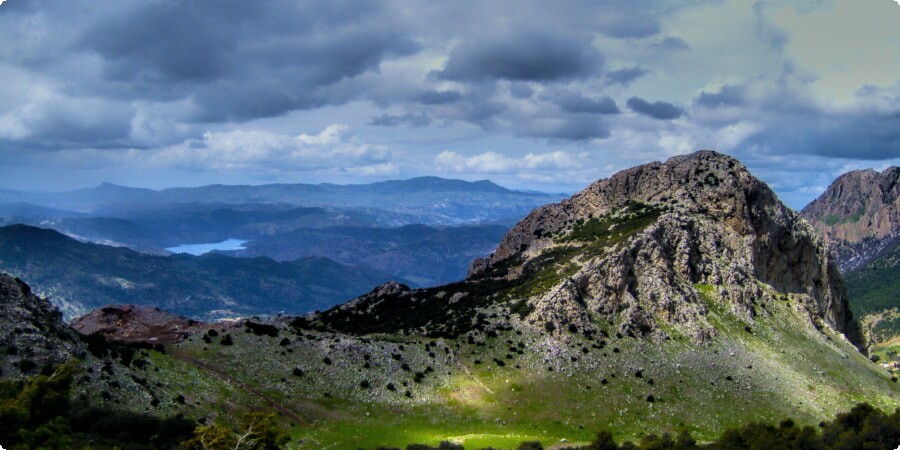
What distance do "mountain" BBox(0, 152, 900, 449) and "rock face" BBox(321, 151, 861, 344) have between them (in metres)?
0.39

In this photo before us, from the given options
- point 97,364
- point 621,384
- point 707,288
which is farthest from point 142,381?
point 707,288

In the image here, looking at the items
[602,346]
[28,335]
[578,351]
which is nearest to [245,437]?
[28,335]

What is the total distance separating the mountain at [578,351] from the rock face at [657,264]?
39 cm

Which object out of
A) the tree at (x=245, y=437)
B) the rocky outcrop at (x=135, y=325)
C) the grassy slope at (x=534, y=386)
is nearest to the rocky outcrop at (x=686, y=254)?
the grassy slope at (x=534, y=386)

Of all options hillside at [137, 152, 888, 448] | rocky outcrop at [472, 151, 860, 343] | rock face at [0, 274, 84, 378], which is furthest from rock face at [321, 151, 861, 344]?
rock face at [0, 274, 84, 378]

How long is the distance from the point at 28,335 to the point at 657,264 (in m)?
83.2

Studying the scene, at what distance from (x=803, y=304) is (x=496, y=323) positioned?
55.3 meters

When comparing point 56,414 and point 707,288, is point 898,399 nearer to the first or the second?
point 707,288

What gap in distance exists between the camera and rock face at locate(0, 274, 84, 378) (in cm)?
5447

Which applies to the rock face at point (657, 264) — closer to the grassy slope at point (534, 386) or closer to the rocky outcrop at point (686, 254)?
the rocky outcrop at point (686, 254)

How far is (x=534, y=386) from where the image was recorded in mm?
80000

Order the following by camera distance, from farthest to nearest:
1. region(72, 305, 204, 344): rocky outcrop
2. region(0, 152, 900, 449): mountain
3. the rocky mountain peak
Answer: the rocky mountain peak, region(72, 305, 204, 344): rocky outcrop, region(0, 152, 900, 449): mountain

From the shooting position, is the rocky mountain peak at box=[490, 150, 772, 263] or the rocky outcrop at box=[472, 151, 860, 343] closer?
the rocky outcrop at box=[472, 151, 860, 343]

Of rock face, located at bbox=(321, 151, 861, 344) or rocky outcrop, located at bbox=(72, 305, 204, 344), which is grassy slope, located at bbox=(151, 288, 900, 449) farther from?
rocky outcrop, located at bbox=(72, 305, 204, 344)
